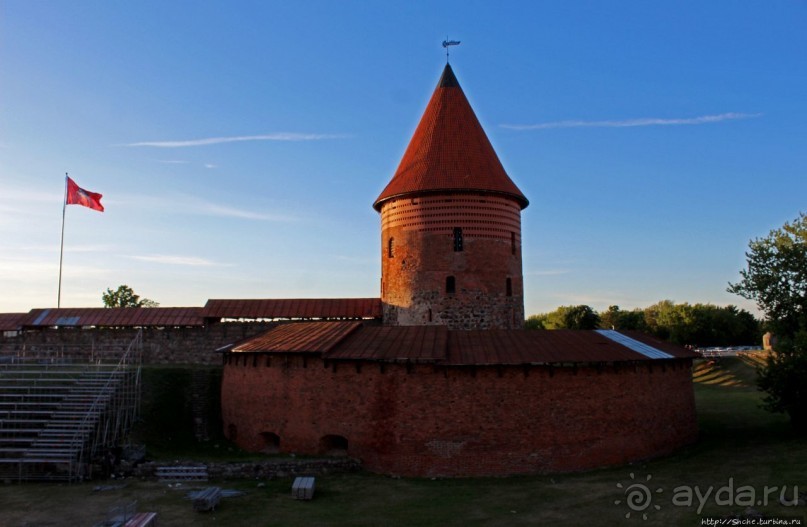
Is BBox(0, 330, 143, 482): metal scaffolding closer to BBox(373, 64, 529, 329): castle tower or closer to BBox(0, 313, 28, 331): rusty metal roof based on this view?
BBox(0, 313, 28, 331): rusty metal roof

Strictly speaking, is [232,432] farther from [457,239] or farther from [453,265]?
[457,239]

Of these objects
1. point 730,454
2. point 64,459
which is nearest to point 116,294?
point 64,459

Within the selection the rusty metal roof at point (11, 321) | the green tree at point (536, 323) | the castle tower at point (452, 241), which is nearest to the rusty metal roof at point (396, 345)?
the castle tower at point (452, 241)

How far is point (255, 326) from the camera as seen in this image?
21.9 m

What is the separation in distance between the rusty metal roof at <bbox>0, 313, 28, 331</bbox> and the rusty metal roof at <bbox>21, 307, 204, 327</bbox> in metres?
0.21

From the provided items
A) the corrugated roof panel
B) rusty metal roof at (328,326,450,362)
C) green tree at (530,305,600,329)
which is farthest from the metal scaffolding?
green tree at (530,305,600,329)

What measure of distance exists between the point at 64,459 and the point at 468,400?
939cm

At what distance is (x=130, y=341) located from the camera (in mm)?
22172

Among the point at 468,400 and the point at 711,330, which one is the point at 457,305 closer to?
the point at 468,400

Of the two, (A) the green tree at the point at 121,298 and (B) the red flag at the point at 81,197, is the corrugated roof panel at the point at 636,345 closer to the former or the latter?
(B) the red flag at the point at 81,197

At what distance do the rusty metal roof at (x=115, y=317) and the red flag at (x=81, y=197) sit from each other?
16.5ft

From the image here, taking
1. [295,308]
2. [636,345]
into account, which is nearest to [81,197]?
[295,308]

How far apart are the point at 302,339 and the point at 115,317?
366 inches

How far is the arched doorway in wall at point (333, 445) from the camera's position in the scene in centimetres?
1563
